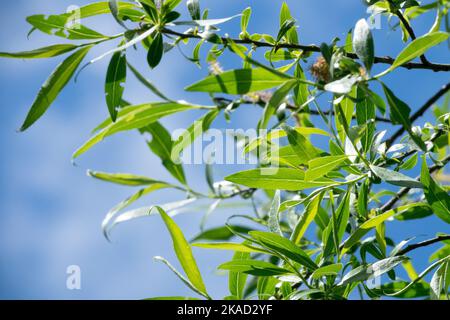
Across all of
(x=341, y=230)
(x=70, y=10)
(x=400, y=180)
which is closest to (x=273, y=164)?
(x=341, y=230)

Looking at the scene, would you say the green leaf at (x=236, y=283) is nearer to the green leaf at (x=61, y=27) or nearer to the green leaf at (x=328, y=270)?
the green leaf at (x=328, y=270)

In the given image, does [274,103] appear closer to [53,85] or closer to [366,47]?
[366,47]

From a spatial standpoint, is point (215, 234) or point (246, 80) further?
point (215, 234)

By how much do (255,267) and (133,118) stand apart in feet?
1.07

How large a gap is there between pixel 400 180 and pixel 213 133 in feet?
1.60

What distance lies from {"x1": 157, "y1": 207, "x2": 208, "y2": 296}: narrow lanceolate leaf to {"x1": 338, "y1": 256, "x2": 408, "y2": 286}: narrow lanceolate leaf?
0.24 metres

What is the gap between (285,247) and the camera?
2.76ft

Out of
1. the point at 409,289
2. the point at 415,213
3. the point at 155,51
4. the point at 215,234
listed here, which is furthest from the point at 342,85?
the point at 215,234

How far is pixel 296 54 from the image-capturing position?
0.94 meters

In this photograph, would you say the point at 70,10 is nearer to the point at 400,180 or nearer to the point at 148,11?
the point at 148,11

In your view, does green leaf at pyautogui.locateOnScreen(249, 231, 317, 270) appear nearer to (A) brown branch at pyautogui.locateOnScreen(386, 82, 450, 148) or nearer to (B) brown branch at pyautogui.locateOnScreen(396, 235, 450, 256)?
(B) brown branch at pyautogui.locateOnScreen(396, 235, 450, 256)

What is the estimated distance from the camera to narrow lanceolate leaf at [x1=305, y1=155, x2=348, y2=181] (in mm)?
770

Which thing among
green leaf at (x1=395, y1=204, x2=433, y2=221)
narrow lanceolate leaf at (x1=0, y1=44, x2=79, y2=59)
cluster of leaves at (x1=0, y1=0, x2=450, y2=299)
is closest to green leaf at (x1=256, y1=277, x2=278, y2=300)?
cluster of leaves at (x1=0, y1=0, x2=450, y2=299)
